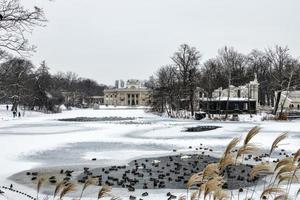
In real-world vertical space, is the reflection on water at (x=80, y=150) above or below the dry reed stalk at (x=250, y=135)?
below

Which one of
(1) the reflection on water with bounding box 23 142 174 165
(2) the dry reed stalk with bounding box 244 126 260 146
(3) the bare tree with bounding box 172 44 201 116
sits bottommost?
(1) the reflection on water with bounding box 23 142 174 165

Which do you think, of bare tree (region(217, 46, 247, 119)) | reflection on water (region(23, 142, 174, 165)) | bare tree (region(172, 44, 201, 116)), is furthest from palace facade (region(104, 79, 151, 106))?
reflection on water (region(23, 142, 174, 165))

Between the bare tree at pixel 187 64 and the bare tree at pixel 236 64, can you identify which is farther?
the bare tree at pixel 236 64

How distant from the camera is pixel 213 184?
14.9ft

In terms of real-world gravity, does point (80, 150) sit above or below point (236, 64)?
below

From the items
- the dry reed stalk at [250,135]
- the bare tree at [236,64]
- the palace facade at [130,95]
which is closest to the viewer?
the dry reed stalk at [250,135]

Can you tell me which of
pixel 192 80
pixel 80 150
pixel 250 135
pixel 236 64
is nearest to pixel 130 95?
pixel 236 64

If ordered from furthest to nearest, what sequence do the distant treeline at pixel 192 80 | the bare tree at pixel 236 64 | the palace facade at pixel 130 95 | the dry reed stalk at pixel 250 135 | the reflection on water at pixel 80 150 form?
the palace facade at pixel 130 95 → the bare tree at pixel 236 64 → the distant treeline at pixel 192 80 → the reflection on water at pixel 80 150 → the dry reed stalk at pixel 250 135

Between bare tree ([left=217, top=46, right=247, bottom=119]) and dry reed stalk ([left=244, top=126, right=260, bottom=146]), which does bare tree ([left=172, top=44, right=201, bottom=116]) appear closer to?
bare tree ([left=217, top=46, right=247, bottom=119])

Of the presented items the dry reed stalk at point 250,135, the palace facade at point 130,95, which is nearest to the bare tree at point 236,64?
the palace facade at point 130,95

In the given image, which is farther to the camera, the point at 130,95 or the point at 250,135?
the point at 130,95

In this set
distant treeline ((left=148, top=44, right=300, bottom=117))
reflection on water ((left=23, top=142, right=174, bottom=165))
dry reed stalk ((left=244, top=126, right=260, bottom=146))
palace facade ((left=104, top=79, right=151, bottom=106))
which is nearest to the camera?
dry reed stalk ((left=244, top=126, right=260, bottom=146))

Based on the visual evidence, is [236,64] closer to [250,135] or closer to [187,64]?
[187,64]

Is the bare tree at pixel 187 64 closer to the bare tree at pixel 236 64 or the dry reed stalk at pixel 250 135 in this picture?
the bare tree at pixel 236 64
